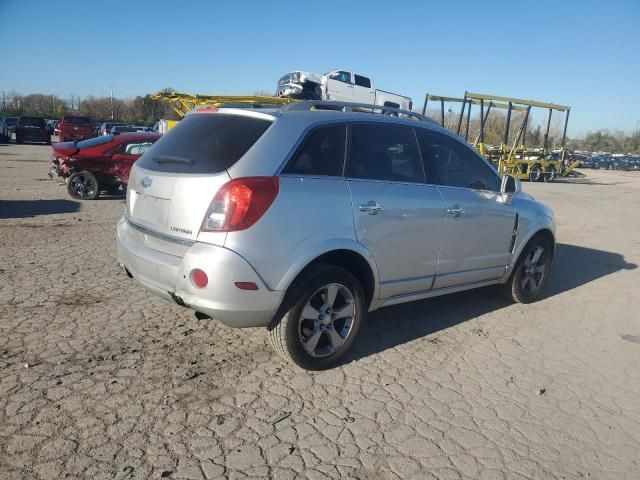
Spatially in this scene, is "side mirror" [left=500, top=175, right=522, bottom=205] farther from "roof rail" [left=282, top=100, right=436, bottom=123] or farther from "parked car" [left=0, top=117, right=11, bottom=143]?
"parked car" [left=0, top=117, right=11, bottom=143]

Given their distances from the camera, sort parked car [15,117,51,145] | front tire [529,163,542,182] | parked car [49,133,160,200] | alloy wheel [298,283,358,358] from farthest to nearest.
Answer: parked car [15,117,51,145], front tire [529,163,542,182], parked car [49,133,160,200], alloy wheel [298,283,358,358]

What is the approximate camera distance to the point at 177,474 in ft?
7.94

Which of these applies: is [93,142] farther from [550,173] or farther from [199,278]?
[550,173]

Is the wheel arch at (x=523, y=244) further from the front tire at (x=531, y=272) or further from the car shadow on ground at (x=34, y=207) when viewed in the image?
the car shadow on ground at (x=34, y=207)

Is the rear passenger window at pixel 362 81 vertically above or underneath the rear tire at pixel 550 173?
above

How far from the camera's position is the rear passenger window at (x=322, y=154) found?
11.1 feet

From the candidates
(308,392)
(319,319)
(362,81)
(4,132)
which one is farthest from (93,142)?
(4,132)

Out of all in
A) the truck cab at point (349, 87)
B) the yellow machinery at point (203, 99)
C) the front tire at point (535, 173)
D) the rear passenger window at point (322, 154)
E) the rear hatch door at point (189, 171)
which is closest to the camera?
the rear hatch door at point (189, 171)

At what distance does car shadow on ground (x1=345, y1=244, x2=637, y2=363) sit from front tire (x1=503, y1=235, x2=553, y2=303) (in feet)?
0.65

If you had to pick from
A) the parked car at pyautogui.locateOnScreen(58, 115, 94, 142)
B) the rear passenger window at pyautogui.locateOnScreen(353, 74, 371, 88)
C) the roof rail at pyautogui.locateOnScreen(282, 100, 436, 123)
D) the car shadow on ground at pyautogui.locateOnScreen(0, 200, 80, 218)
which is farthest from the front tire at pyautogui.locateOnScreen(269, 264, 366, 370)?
the parked car at pyautogui.locateOnScreen(58, 115, 94, 142)

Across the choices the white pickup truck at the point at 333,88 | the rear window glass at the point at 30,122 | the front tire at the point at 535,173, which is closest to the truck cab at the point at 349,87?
the white pickup truck at the point at 333,88

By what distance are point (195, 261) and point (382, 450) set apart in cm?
155

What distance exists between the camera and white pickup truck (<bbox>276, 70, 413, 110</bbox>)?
72.1 feet

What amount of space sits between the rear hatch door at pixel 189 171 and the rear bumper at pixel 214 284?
0.11 m
